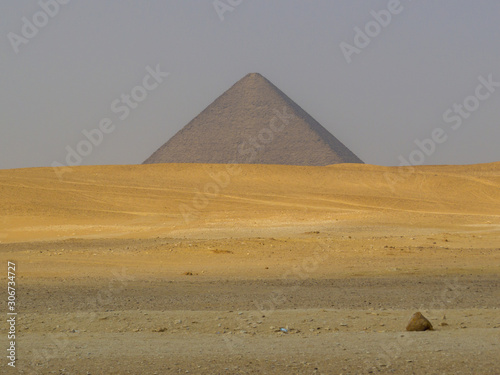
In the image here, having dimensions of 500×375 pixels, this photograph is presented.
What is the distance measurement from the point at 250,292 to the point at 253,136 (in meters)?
95.1

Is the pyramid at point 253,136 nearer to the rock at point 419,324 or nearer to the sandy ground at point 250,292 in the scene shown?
the sandy ground at point 250,292

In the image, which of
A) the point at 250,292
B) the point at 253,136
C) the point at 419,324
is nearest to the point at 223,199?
the point at 250,292

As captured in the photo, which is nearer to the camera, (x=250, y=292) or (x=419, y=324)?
(x=419, y=324)

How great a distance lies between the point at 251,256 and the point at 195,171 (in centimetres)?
4013

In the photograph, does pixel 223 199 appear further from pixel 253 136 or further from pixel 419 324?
pixel 253 136

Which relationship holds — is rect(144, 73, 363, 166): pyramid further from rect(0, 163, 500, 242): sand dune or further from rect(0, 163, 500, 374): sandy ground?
rect(0, 163, 500, 374): sandy ground

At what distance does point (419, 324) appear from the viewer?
24.2 ft

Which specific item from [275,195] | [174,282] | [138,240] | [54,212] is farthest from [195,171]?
[174,282]

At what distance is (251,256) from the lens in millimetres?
16188

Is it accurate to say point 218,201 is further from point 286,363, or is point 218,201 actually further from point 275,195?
point 286,363

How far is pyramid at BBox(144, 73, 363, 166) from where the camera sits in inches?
4003

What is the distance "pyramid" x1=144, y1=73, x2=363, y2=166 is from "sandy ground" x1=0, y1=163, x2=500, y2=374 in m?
70.6

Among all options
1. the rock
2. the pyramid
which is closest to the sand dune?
the rock

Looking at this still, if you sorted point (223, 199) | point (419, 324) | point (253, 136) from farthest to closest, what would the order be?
point (253, 136), point (223, 199), point (419, 324)
